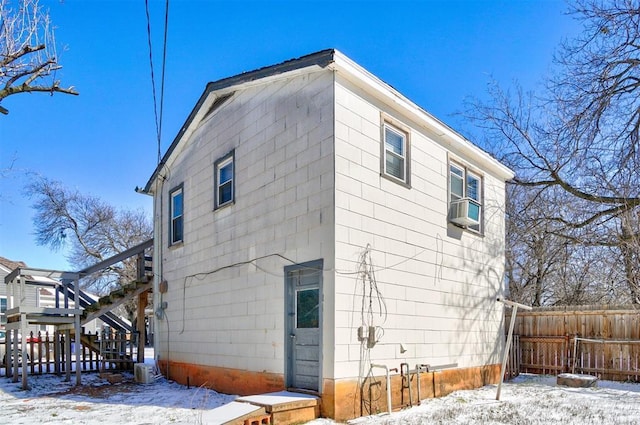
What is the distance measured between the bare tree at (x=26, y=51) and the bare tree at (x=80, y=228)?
85.3 feet

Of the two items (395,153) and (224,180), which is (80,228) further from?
(395,153)

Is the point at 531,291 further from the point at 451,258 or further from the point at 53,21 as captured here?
the point at 53,21

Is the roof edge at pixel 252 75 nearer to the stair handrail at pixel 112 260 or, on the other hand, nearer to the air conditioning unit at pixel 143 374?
the stair handrail at pixel 112 260

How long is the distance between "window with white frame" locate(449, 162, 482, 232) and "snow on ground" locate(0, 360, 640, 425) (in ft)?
11.2

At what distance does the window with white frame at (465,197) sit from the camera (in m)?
10.1

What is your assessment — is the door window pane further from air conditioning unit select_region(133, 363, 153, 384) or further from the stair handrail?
the stair handrail

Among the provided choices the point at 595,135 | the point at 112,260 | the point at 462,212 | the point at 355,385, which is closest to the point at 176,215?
the point at 112,260

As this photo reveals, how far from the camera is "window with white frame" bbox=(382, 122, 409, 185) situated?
8.69 metres

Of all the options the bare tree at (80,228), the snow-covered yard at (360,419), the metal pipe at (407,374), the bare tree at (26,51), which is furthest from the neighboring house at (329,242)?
the bare tree at (80,228)

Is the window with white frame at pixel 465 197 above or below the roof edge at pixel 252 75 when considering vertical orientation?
below

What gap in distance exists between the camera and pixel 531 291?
70.1 feet

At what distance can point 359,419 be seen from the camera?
7258mm

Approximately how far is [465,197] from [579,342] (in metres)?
4.84

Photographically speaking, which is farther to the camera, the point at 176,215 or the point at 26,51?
the point at 176,215
